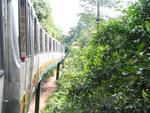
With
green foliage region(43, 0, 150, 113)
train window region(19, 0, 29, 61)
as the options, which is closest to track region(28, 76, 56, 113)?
green foliage region(43, 0, 150, 113)

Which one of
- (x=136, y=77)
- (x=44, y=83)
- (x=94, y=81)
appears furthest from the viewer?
(x=44, y=83)

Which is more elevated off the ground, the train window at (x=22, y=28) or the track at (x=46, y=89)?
the train window at (x=22, y=28)

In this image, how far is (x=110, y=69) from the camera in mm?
5195

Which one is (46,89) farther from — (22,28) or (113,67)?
(22,28)

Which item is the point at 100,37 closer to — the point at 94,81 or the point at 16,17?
the point at 94,81

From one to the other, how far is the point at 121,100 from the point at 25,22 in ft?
5.60

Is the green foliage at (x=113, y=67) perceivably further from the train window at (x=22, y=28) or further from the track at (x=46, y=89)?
the track at (x=46, y=89)

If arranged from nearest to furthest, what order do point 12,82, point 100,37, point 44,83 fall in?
point 12,82, point 100,37, point 44,83

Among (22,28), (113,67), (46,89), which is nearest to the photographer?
(22,28)

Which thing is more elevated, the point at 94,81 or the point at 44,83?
the point at 94,81

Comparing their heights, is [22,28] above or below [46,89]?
above

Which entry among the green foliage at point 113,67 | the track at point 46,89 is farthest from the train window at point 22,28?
the track at point 46,89

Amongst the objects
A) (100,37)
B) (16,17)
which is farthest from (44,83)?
(16,17)

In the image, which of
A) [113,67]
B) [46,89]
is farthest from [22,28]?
[46,89]
